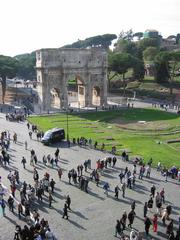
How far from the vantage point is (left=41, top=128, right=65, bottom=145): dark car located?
146 feet

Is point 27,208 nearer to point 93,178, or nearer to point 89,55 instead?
point 93,178

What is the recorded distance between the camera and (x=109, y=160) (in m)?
36.3

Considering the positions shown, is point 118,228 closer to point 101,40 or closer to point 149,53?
point 149,53

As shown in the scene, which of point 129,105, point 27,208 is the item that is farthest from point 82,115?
point 27,208

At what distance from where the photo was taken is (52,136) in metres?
45.1

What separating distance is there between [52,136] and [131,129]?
13411mm

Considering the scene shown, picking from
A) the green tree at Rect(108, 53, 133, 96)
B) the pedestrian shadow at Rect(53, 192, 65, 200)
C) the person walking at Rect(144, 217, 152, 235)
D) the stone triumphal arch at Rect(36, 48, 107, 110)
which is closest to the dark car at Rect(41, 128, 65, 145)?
the pedestrian shadow at Rect(53, 192, 65, 200)

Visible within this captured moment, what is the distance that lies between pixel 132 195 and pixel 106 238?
7.06 m

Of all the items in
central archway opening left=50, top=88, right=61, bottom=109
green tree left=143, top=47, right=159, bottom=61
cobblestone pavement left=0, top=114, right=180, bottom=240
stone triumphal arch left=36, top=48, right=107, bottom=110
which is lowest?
cobblestone pavement left=0, top=114, right=180, bottom=240

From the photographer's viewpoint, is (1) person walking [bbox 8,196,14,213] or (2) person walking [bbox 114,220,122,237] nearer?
(2) person walking [bbox 114,220,122,237]

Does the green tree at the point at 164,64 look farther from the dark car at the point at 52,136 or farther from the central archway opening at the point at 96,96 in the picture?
the dark car at the point at 52,136

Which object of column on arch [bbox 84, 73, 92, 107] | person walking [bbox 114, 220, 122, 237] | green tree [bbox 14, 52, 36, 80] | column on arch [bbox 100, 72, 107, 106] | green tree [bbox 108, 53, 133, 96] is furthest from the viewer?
green tree [bbox 14, 52, 36, 80]

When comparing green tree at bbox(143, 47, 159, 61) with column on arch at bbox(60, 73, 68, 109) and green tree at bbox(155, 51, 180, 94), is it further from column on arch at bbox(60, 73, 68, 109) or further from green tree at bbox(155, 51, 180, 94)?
column on arch at bbox(60, 73, 68, 109)

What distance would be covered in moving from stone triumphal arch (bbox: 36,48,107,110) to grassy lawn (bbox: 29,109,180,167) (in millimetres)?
7056
